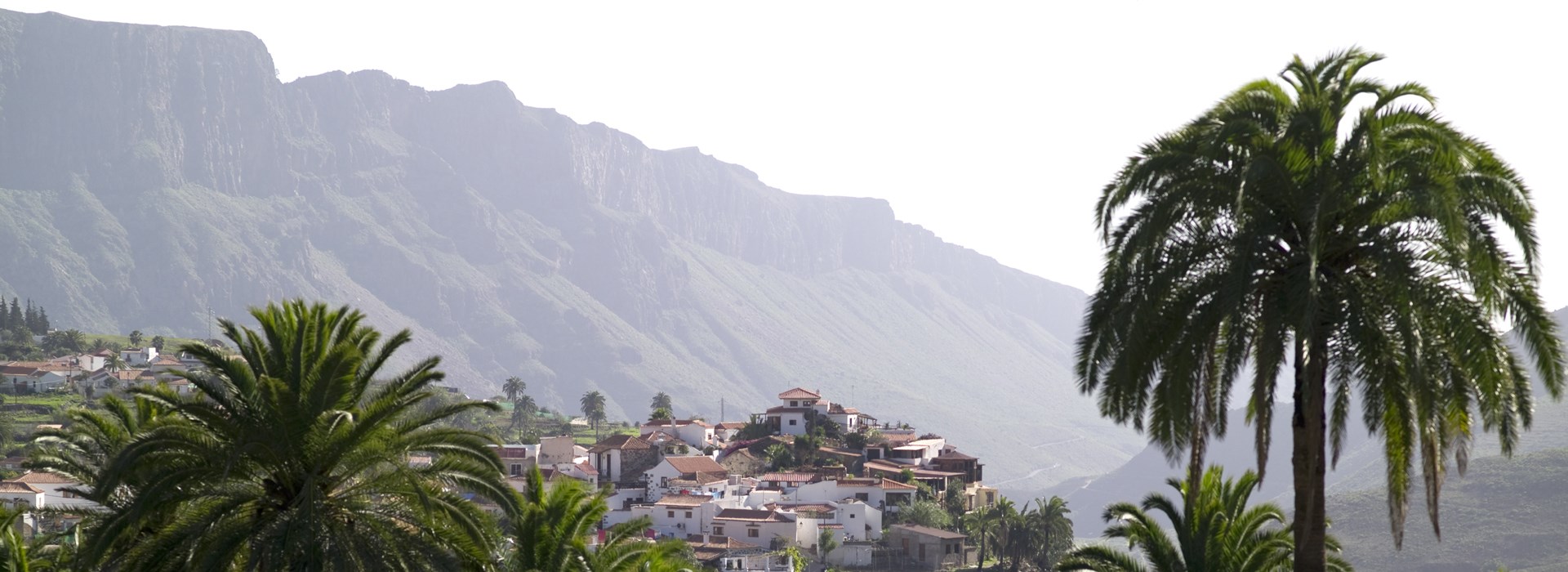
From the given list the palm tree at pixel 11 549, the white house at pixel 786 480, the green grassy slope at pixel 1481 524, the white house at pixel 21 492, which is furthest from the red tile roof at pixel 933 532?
the palm tree at pixel 11 549

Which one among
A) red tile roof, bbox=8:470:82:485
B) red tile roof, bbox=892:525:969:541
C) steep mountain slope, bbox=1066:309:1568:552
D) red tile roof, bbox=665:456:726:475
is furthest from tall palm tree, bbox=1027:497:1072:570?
red tile roof, bbox=8:470:82:485

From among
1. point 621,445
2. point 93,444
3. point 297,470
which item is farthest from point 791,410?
point 297,470

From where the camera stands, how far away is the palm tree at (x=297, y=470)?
19250 millimetres

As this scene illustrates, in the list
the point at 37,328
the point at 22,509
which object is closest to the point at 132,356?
the point at 37,328

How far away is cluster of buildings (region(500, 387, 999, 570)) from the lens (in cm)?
9312

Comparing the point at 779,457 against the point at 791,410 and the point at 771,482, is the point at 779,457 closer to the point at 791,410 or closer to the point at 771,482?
the point at 771,482

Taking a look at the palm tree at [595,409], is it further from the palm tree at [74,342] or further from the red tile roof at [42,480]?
the red tile roof at [42,480]

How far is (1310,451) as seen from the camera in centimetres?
1642

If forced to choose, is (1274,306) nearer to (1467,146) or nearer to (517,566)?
(1467,146)

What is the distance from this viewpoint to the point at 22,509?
1012 inches

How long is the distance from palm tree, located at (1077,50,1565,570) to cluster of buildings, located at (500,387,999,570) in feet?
221

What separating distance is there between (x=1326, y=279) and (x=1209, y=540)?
23.5ft

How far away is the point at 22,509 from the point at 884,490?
80893 mm

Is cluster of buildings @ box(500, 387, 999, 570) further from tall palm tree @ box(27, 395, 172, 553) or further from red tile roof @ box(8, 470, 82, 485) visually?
tall palm tree @ box(27, 395, 172, 553)
